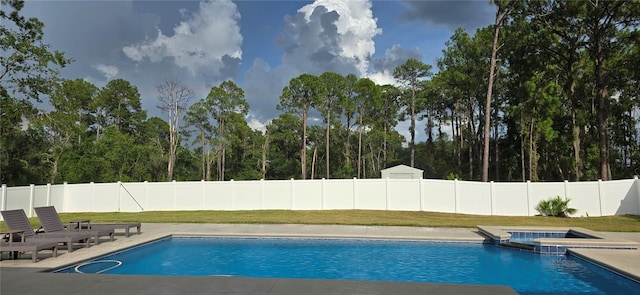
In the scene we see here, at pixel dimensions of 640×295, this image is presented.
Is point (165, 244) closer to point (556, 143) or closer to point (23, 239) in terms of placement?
point (23, 239)

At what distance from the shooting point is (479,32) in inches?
1230

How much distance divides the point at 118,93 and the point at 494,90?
39.4 meters

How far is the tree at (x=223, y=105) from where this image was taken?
41594 mm

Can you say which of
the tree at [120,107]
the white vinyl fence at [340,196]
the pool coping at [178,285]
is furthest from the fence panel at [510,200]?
the tree at [120,107]

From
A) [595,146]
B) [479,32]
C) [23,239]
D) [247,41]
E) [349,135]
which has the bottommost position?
[23,239]

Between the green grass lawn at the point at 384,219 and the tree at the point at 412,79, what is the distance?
20.1m

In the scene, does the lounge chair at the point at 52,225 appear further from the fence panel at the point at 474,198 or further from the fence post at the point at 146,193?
the fence panel at the point at 474,198

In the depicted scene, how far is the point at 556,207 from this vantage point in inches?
688

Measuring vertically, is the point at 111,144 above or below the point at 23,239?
above

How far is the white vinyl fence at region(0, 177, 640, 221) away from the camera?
691 inches

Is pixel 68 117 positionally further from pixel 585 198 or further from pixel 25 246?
pixel 585 198

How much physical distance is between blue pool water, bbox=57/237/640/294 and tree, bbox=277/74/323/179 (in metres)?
27.2

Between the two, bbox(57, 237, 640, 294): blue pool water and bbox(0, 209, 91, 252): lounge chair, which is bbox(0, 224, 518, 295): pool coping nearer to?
bbox(0, 209, 91, 252): lounge chair

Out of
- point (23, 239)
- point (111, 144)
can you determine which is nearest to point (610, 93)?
point (23, 239)
